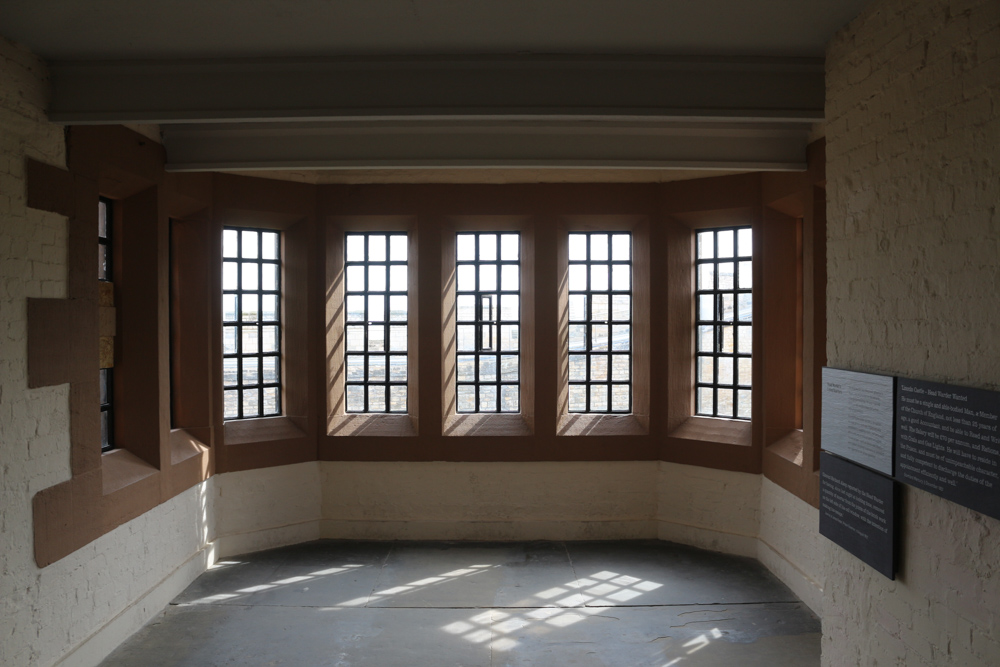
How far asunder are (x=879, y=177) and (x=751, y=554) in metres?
4.79

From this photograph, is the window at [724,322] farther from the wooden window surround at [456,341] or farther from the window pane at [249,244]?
the window pane at [249,244]

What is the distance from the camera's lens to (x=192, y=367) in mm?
7316

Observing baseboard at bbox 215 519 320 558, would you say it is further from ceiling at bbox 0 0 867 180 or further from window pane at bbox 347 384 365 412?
ceiling at bbox 0 0 867 180

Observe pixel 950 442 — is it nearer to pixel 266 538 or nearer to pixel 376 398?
pixel 376 398

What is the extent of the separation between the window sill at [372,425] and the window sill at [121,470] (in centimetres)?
223

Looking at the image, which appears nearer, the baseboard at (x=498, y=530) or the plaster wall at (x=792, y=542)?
the plaster wall at (x=792, y=542)

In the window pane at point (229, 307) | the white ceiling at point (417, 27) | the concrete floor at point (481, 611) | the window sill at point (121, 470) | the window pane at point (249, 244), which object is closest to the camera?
the white ceiling at point (417, 27)

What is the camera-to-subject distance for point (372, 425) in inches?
327

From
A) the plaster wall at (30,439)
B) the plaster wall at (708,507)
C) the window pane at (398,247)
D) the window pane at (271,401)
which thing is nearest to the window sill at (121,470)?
the plaster wall at (30,439)

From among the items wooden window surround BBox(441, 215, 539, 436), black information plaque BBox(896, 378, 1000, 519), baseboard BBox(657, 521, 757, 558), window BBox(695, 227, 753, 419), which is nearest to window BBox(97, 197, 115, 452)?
wooden window surround BBox(441, 215, 539, 436)

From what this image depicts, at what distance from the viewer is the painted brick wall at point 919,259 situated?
3.05 metres

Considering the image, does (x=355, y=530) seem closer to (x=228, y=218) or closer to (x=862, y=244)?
(x=228, y=218)

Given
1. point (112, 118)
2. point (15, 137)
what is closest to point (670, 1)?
point (112, 118)

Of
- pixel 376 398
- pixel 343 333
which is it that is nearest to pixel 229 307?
pixel 343 333
